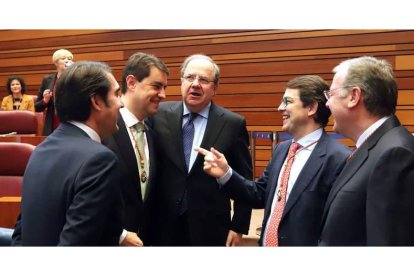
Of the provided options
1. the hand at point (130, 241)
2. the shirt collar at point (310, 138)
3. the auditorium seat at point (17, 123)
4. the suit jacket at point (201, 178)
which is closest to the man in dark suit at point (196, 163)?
the suit jacket at point (201, 178)

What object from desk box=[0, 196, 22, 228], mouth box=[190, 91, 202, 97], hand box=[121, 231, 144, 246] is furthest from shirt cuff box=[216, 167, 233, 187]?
desk box=[0, 196, 22, 228]

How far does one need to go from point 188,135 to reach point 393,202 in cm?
121

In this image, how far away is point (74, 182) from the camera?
120 cm

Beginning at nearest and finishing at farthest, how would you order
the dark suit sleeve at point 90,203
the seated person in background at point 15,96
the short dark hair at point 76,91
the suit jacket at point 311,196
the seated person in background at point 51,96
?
1. the dark suit sleeve at point 90,203
2. the short dark hair at point 76,91
3. the suit jacket at point 311,196
4. the seated person in background at point 51,96
5. the seated person in background at point 15,96

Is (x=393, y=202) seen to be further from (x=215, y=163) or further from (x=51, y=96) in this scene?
(x=51, y=96)

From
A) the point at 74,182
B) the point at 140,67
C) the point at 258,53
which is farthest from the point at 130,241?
the point at 258,53

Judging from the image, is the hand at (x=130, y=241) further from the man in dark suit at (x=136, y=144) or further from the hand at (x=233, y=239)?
the hand at (x=233, y=239)

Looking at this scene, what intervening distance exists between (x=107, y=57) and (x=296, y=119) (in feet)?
16.7

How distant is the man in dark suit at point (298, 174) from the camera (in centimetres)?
186

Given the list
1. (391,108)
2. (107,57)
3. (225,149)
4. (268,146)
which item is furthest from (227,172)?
(107,57)

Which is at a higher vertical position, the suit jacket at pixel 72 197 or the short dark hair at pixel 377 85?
the short dark hair at pixel 377 85

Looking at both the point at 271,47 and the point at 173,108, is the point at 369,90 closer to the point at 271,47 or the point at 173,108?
the point at 173,108

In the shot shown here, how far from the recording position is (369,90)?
1477 mm

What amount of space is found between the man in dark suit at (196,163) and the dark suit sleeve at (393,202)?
103 cm
